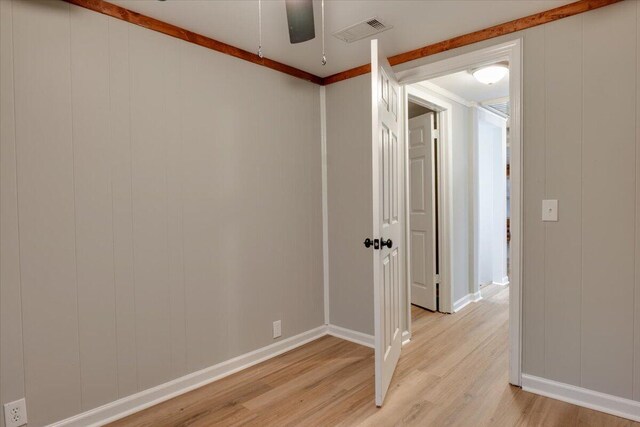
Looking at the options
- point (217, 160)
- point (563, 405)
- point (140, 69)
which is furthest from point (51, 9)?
point (563, 405)

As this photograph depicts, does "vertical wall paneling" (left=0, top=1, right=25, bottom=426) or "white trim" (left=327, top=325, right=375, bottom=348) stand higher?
"vertical wall paneling" (left=0, top=1, right=25, bottom=426)

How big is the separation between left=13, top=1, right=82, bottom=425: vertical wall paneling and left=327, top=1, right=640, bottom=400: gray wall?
8.42 feet

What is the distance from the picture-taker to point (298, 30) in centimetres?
172

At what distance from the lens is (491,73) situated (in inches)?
127

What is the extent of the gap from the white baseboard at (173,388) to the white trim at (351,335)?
1.10 feet

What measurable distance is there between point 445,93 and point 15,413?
160 inches

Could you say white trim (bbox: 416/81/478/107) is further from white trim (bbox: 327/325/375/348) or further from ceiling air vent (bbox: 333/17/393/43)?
white trim (bbox: 327/325/375/348)

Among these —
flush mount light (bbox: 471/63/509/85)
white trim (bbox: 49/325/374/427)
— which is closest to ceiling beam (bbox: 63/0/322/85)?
flush mount light (bbox: 471/63/509/85)

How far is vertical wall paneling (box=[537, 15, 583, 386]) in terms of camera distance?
2184mm

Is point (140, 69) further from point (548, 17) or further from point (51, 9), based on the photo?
point (548, 17)

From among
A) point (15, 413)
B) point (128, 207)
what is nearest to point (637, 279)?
point (128, 207)

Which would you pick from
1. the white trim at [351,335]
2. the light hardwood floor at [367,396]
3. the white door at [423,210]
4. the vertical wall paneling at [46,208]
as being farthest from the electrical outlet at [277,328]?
the white door at [423,210]

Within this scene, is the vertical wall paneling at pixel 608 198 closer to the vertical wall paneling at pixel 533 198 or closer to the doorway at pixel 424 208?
the vertical wall paneling at pixel 533 198

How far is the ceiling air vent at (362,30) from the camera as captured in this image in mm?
2346
